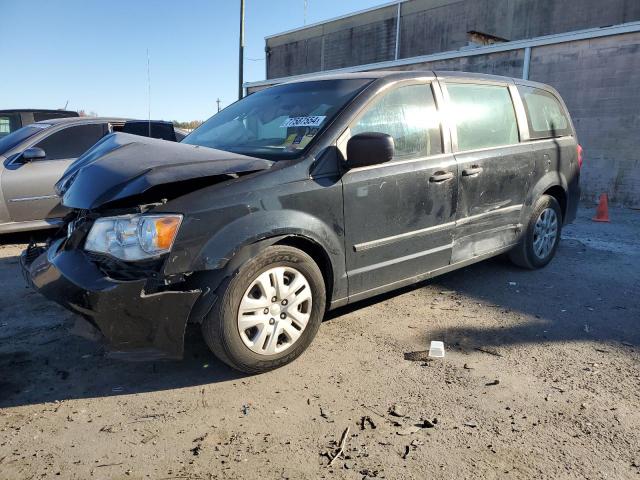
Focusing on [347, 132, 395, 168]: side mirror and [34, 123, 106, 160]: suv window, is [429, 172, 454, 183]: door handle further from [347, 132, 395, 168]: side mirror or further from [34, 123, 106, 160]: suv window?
[34, 123, 106, 160]: suv window

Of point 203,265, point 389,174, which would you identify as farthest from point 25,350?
point 389,174

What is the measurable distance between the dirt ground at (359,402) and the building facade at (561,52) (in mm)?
7311

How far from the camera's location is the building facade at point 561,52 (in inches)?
389

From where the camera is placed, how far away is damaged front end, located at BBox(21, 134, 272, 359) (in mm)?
2553

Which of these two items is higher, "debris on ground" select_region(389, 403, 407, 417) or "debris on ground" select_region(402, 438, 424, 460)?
"debris on ground" select_region(389, 403, 407, 417)

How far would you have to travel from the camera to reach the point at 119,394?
9.16 ft

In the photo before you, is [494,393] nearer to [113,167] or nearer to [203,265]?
[203,265]

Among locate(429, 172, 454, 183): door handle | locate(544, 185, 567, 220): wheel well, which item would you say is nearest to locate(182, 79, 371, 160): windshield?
locate(429, 172, 454, 183): door handle

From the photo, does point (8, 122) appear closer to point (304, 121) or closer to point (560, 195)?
point (304, 121)

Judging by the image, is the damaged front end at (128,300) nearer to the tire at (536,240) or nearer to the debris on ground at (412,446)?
the debris on ground at (412,446)

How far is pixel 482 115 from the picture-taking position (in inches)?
168

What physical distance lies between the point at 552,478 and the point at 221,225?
6.43 feet

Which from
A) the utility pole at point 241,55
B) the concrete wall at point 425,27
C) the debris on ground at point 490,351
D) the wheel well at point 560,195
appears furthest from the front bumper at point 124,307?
the utility pole at point 241,55

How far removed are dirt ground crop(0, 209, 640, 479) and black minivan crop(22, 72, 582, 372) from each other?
320 millimetres
